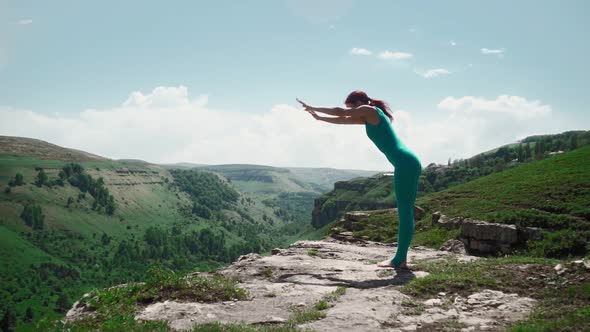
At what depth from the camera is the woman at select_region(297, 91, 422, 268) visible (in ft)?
34.6

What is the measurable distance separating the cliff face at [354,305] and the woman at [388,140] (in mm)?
1802

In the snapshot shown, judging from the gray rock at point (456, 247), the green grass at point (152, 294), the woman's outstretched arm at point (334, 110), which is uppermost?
the woman's outstretched arm at point (334, 110)

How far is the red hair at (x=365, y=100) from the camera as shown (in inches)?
438

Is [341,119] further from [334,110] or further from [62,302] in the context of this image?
[62,302]

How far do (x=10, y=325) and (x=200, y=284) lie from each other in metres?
178

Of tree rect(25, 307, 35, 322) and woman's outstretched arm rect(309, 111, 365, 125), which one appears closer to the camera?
woman's outstretched arm rect(309, 111, 365, 125)

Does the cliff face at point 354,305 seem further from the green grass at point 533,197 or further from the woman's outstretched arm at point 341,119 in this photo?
the green grass at point 533,197

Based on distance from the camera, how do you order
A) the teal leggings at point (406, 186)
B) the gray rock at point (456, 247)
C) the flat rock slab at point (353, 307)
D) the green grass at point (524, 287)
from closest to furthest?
A: 1. the green grass at point (524, 287)
2. the flat rock slab at point (353, 307)
3. the teal leggings at point (406, 186)
4. the gray rock at point (456, 247)

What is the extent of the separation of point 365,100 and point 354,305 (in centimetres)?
582

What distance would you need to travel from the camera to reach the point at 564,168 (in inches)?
1350

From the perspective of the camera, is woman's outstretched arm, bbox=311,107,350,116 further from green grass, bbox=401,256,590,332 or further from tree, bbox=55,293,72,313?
tree, bbox=55,293,72,313

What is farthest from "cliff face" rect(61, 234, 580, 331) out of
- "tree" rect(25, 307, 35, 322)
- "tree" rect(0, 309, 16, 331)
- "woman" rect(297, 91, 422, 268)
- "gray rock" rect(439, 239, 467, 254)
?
"tree" rect(25, 307, 35, 322)

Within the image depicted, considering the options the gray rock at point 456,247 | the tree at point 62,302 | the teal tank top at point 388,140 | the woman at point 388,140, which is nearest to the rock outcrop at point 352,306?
the woman at point 388,140

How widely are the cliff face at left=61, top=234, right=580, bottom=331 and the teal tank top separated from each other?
10.8ft
